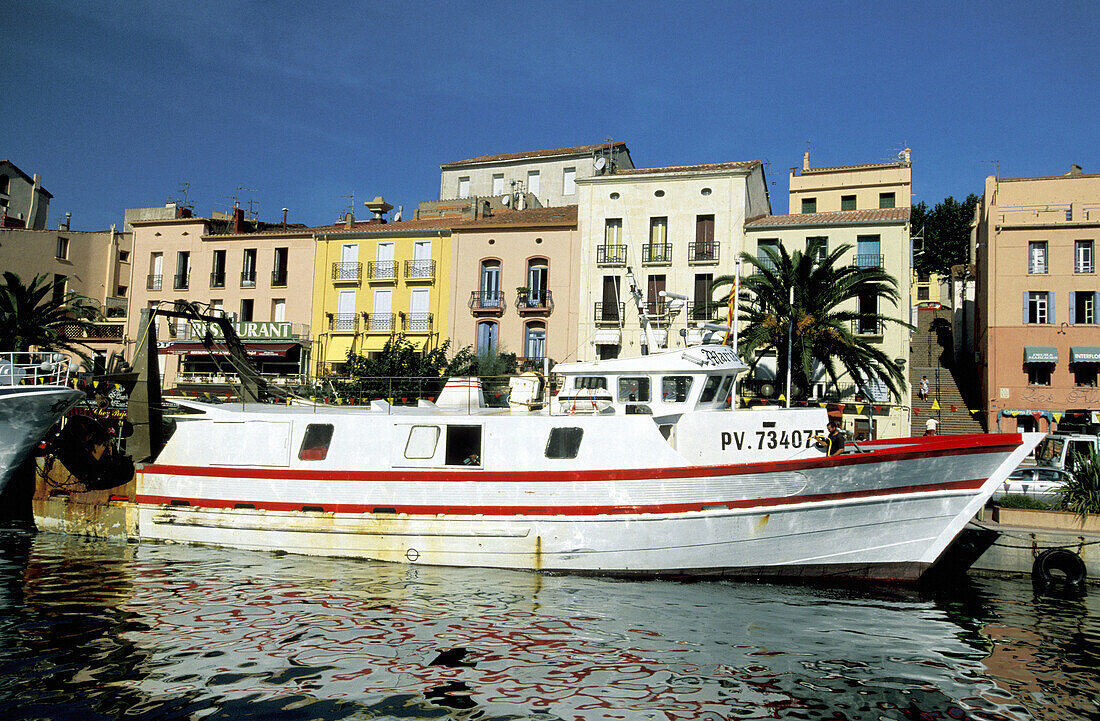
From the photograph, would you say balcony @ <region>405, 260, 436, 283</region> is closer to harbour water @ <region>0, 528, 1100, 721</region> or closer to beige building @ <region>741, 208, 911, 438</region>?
beige building @ <region>741, 208, 911, 438</region>

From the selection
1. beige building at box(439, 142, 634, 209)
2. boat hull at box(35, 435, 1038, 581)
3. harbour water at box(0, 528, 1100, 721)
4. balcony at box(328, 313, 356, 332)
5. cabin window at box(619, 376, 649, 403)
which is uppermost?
beige building at box(439, 142, 634, 209)

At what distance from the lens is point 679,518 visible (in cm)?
1352

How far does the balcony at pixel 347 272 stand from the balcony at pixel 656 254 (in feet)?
46.8

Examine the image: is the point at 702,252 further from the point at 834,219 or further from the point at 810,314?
the point at 810,314

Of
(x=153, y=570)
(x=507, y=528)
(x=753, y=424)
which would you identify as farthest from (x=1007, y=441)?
(x=153, y=570)

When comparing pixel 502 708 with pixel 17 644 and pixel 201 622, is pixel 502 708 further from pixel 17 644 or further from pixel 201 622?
pixel 17 644

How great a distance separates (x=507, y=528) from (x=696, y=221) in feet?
78.2

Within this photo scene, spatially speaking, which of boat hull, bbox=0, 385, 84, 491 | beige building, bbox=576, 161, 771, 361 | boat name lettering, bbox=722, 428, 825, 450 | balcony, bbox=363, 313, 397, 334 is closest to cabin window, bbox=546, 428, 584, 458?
boat name lettering, bbox=722, 428, 825, 450

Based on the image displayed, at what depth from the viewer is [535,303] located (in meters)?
35.6

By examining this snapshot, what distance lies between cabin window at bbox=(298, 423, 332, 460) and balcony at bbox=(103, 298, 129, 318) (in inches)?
1328

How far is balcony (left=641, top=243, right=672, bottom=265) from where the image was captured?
3450cm

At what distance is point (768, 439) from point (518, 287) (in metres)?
23.0

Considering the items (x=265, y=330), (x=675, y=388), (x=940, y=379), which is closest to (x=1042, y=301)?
(x=940, y=379)

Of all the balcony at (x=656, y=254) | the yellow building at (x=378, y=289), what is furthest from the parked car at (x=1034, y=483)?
the yellow building at (x=378, y=289)
